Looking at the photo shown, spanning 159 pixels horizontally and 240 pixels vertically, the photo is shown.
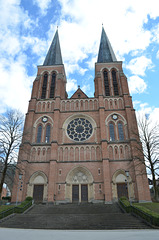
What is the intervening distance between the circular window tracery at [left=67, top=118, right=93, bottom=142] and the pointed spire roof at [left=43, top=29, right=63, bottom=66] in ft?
49.3

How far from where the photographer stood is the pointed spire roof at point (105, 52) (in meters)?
38.4

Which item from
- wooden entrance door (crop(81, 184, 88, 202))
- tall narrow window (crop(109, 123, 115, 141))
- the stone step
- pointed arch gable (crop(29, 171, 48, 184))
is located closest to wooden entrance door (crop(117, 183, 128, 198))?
wooden entrance door (crop(81, 184, 88, 202))

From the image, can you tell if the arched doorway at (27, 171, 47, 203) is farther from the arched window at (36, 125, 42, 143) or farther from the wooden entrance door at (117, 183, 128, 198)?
the wooden entrance door at (117, 183, 128, 198)

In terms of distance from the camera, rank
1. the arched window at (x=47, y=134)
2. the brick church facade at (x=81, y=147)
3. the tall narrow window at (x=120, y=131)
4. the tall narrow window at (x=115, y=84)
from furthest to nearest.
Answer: the tall narrow window at (x=115, y=84), the arched window at (x=47, y=134), the tall narrow window at (x=120, y=131), the brick church facade at (x=81, y=147)

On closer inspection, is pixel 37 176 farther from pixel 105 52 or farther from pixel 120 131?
pixel 105 52

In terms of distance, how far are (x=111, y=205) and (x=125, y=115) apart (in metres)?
14.3

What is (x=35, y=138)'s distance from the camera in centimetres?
2955

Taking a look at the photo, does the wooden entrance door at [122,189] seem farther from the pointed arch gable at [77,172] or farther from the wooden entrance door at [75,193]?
the wooden entrance door at [75,193]

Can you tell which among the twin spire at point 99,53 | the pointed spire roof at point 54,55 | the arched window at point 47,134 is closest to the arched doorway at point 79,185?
the arched window at point 47,134

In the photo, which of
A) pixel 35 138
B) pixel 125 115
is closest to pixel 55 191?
pixel 35 138

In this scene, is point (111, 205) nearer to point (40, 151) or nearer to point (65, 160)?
point (65, 160)

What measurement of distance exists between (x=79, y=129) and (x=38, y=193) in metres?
11.3

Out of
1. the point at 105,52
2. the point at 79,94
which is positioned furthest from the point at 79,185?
the point at 105,52

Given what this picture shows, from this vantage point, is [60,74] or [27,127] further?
[60,74]
